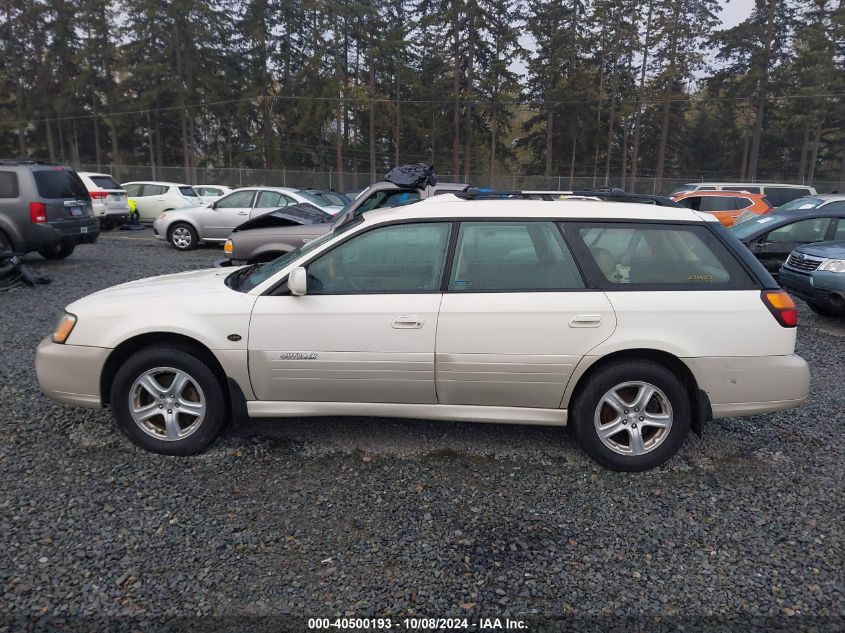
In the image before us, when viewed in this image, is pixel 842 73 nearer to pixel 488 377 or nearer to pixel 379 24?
pixel 379 24

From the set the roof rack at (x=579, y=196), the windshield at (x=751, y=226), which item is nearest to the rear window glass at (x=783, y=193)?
the windshield at (x=751, y=226)

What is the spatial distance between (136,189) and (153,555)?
19757 mm

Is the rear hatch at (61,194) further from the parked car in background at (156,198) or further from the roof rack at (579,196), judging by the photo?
the roof rack at (579,196)

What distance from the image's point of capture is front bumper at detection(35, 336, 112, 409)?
3627 millimetres

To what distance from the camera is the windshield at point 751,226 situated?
31.2ft

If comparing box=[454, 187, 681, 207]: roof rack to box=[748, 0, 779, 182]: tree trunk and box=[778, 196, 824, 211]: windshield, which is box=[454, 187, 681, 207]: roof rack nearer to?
box=[778, 196, 824, 211]: windshield

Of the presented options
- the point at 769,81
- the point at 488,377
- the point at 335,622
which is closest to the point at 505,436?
the point at 488,377

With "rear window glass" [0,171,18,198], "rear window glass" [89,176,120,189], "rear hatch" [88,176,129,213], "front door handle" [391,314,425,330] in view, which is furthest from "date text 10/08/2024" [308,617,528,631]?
"rear window glass" [89,176,120,189]

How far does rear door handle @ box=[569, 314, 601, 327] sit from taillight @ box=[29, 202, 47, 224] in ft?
32.9

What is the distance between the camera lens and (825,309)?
784 cm

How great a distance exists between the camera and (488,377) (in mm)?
3488

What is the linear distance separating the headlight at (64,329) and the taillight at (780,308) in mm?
4190

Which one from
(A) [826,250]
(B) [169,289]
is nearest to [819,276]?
(A) [826,250]

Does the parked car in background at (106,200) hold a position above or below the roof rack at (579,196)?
below
